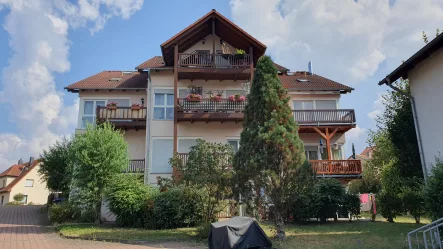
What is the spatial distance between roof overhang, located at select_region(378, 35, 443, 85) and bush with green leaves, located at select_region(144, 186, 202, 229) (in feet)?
35.2

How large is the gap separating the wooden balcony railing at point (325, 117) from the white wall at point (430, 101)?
31.7 ft

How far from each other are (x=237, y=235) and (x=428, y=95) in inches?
367

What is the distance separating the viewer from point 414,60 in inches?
524

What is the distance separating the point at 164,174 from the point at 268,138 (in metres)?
11.0

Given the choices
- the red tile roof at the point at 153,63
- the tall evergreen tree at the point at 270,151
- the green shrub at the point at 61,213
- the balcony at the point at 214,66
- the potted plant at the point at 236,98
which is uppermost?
the red tile roof at the point at 153,63

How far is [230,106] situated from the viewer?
2155 cm

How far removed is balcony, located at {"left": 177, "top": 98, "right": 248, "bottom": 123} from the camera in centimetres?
2120

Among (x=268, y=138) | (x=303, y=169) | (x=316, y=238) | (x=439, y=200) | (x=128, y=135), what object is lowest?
(x=316, y=238)

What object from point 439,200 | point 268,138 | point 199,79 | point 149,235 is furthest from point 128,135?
point 439,200

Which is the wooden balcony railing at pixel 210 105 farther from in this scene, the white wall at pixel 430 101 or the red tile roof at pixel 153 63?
the white wall at pixel 430 101

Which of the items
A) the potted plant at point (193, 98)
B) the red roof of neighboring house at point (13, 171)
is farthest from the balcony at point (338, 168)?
the red roof of neighboring house at point (13, 171)

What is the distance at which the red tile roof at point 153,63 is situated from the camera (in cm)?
2328

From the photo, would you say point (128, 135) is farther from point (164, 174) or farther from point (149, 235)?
point (149, 235)

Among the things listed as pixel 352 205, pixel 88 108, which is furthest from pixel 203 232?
pixel 88 108
